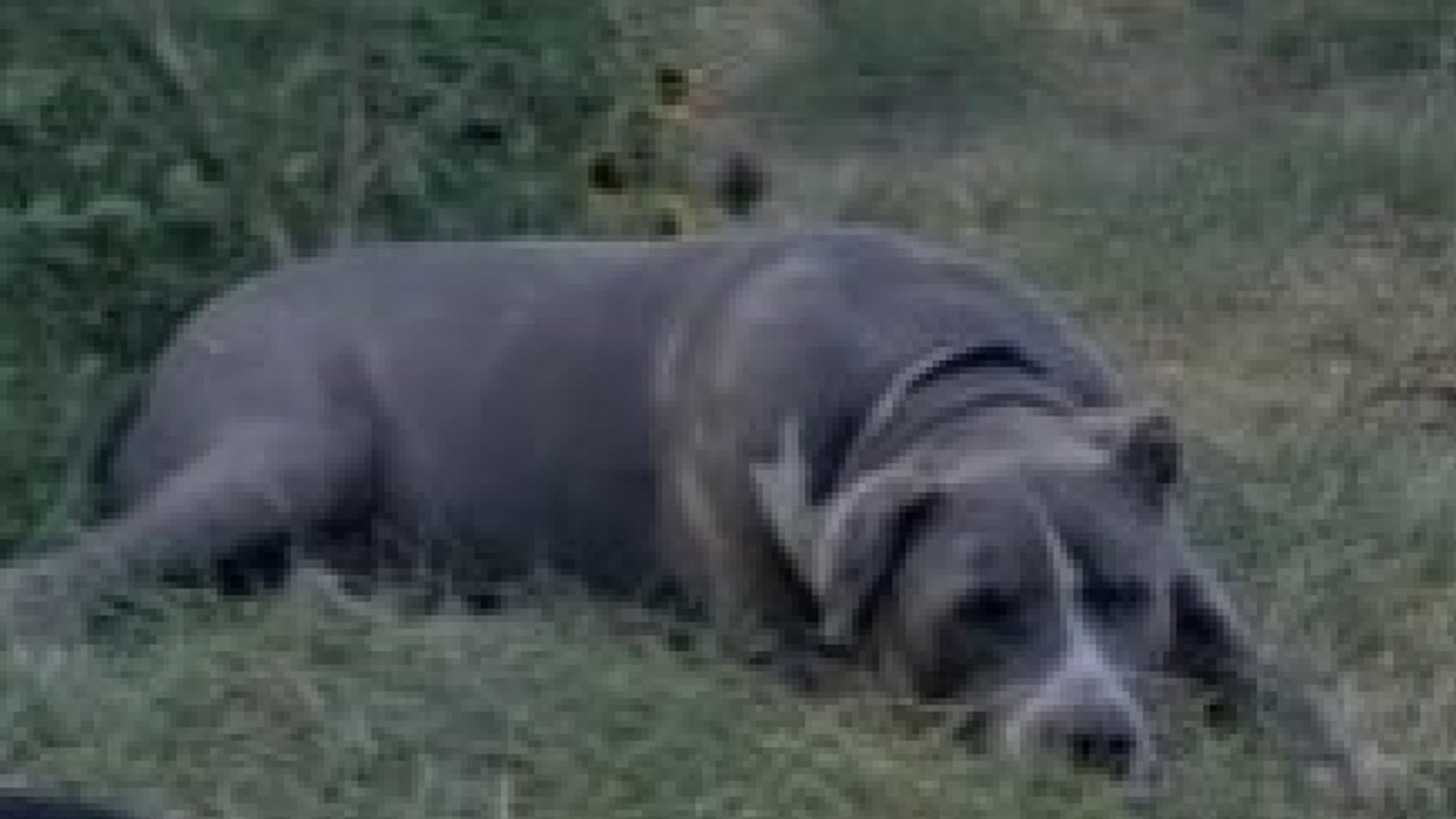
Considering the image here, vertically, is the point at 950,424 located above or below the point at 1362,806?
above

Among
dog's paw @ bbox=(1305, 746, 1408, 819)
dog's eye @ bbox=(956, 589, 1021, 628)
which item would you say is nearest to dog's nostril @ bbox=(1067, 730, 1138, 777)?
dog's eye @ bbox=(956, 589, 1021, 628)

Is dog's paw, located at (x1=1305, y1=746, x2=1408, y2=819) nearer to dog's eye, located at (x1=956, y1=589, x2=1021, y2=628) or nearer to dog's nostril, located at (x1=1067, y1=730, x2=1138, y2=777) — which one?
dog's nostril, located at (x1=1067, y1=730, x2=1138, y2=777)

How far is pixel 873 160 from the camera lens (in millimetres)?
9172

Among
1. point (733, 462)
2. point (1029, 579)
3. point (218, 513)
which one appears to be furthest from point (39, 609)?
point (1029, 579)

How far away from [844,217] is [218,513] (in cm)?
262

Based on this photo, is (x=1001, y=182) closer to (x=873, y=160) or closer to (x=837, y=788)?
(x=873, y=160)

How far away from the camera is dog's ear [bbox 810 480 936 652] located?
568 centimetres

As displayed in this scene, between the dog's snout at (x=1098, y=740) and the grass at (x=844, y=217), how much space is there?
0.08 m

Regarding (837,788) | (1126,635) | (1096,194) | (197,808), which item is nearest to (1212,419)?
(1096,194)

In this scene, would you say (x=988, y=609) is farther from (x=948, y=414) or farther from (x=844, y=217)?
(x=844, y=217)

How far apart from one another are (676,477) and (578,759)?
0.98 metres

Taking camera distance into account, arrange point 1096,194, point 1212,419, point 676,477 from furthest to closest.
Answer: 1. point 1096,194
2. point 1212,419
3. point 676,477

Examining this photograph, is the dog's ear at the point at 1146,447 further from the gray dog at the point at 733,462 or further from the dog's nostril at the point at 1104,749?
the dog's nostril at the point at 1104,749

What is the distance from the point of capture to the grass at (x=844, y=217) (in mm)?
5281
